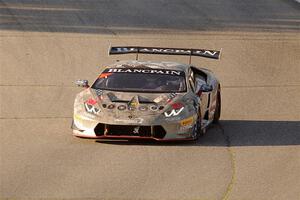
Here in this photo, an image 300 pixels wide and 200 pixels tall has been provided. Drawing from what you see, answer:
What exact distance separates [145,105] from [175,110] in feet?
1.46

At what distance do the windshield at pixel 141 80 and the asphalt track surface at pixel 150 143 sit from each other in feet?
3.10

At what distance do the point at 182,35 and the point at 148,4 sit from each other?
5494 mm

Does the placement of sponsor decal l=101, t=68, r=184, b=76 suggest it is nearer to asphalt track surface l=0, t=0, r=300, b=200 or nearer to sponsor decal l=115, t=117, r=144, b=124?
asphalt track surface l=0, t=0, r=300, b=200

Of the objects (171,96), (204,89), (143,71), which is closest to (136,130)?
(171,96)

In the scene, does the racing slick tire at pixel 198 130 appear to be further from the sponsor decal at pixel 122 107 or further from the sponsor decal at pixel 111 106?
the sponsor decal at pixel 111 106

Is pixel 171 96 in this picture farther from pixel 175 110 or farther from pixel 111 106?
pixel 111 106

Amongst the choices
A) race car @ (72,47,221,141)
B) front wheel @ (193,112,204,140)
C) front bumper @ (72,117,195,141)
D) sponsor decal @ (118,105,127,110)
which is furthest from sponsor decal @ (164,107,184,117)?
sponsor decal @ (118,105,127,110)

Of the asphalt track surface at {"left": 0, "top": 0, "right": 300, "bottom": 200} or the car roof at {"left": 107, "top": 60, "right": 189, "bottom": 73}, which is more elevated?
the car roof at {"left": 107, "top": 60, "right": 189, "bottom": 73}

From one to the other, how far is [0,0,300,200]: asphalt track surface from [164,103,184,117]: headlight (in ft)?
1.49

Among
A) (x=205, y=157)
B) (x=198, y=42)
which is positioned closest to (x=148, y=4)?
(x=198, y=42)

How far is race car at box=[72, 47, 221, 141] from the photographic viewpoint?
14.7m

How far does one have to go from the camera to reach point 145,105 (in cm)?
1491

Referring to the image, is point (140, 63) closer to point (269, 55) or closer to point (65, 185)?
point (65, 185)

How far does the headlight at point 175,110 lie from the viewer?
14.9 m
